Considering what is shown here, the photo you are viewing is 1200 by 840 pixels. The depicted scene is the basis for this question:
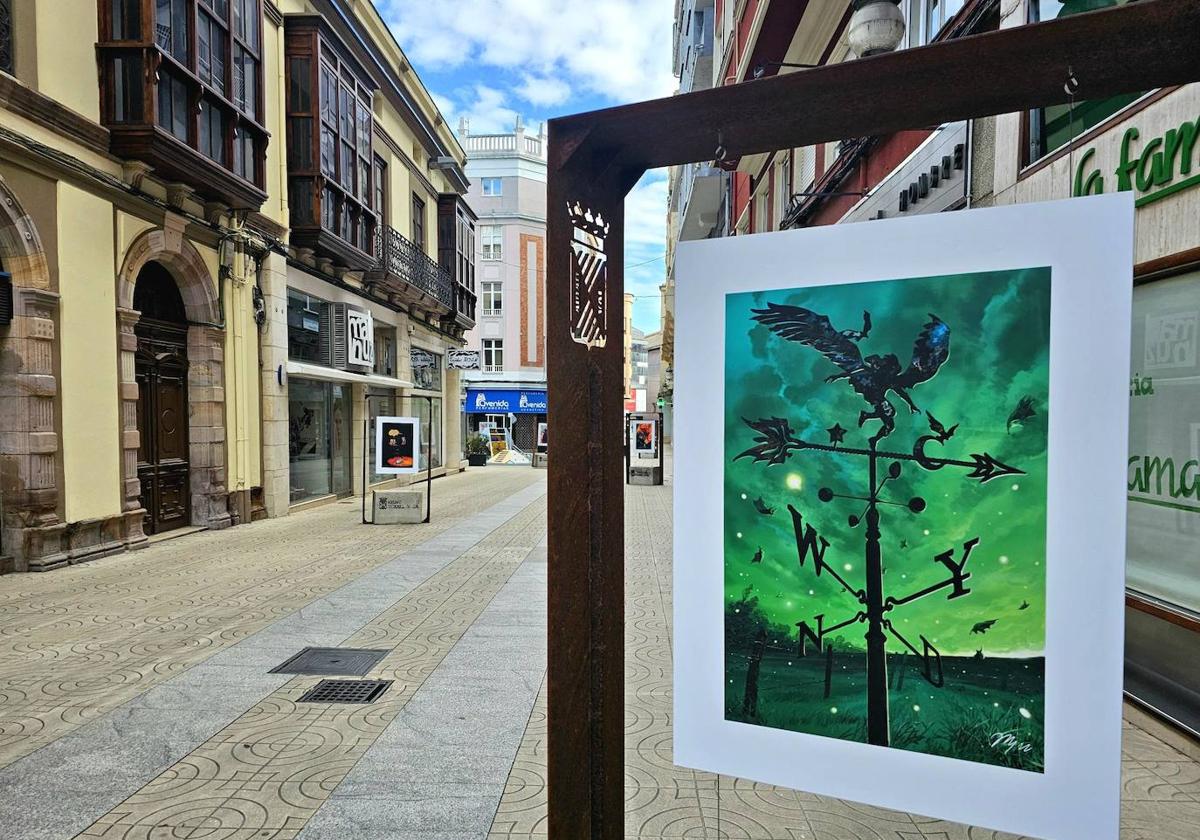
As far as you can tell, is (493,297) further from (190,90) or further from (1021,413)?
(1021,413)

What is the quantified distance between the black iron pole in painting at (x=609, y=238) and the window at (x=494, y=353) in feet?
137

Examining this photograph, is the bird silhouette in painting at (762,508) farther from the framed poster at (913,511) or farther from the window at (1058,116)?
the window at (1058,116)

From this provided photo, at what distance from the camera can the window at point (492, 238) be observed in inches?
1711

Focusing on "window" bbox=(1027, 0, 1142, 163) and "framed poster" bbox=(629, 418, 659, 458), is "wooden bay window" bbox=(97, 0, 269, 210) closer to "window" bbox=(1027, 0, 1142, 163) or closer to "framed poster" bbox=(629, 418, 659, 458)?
"window" bbox=(1027, 0, 1142, 163)

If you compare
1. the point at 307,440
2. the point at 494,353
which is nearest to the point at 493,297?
the point at 494,353

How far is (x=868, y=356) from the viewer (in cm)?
198

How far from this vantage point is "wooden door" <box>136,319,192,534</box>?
35.4 feet

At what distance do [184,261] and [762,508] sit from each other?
38.4ft

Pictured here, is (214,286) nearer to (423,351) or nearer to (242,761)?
(242,761)

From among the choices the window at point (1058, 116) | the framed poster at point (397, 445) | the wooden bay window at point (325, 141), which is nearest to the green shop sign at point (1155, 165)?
the window at point (1058, 116)

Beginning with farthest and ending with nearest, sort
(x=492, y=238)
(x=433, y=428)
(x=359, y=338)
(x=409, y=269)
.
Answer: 1. (x=492, y=238)
2. (x=433, y=428)
3. (x=409, y=269)
4. (x=359, y=338)

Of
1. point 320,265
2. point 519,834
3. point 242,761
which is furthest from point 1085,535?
point 320,265

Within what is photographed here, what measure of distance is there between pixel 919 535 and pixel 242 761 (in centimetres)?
351

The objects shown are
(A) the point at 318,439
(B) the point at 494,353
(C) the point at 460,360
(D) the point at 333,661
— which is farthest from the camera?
(B) the point at 494,353
